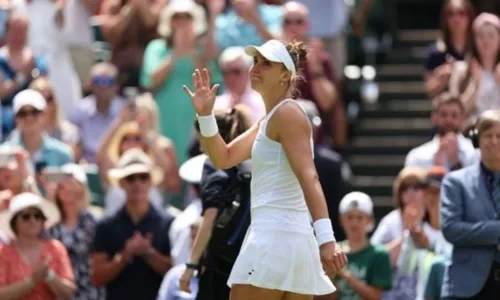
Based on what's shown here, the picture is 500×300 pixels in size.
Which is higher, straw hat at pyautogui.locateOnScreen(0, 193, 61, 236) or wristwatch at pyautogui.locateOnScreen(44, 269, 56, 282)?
straw hat at pyautogui.locateOnScreen(0, 193, 61, 236)

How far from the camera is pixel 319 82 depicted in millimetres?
13836

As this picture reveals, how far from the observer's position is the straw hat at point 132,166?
469 inches

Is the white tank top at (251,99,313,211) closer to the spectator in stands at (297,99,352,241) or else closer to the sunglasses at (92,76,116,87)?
the spectator in stands at (297,99,352,241)

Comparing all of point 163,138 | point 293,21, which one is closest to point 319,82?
point 293,21

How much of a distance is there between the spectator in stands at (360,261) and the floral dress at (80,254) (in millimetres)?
1816

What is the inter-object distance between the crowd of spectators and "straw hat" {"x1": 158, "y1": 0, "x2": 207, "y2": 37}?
0.03 metres

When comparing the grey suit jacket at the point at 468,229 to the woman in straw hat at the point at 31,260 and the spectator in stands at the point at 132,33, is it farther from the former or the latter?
the spectator in stands at the point at 132,33

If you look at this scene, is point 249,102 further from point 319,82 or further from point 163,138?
point 319,82

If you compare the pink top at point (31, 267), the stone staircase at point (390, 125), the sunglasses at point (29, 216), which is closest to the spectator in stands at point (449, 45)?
the stone staircase at point (390, 125)

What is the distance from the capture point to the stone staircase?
575 inches

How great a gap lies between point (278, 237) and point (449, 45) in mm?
6750

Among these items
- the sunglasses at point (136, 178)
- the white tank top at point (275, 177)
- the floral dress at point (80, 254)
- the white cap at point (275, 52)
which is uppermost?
the white cap at point (275, 52)

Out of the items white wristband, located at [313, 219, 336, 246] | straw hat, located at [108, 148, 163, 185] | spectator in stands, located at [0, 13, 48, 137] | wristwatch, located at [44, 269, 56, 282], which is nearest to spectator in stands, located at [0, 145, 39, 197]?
straw hat, located at [108, 148, 163, 185]

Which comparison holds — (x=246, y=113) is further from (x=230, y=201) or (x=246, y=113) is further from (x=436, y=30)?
(x=436, y=30)
